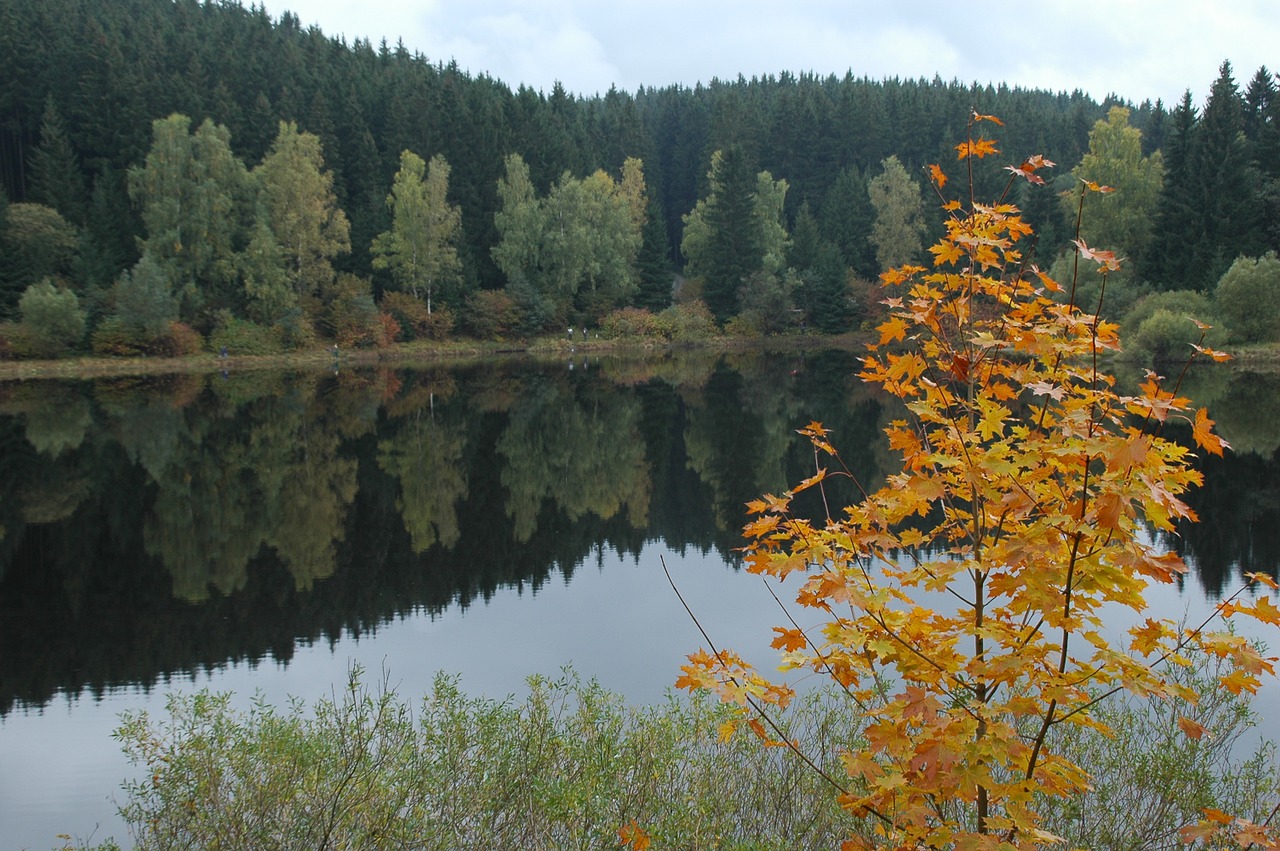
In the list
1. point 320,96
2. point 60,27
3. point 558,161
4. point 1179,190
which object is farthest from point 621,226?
point 60,27

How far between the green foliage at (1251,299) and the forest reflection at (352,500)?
7290mm

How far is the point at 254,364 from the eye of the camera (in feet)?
169

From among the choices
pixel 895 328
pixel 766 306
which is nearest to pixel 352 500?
pixel 895 328

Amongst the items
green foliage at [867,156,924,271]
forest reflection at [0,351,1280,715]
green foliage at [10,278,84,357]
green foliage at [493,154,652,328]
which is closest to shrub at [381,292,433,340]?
green foliage at [493,154,652,328]

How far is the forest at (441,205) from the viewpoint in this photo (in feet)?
161

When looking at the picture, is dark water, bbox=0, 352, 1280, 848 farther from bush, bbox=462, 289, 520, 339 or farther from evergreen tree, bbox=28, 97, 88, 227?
bush, bbox=462, 289, 520, 339

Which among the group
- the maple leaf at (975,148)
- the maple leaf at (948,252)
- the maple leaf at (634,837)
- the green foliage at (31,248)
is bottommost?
the maple leaf at (634,837)

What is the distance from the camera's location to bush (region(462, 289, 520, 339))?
2462 inches

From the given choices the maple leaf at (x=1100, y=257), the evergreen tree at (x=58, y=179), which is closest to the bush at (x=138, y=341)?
the evergreen tree at (x=58, y=179)

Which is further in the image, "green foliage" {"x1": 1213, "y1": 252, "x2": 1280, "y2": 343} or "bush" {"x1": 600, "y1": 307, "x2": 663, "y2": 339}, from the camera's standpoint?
"bush" {"x1": 600, "y1": 307, "x2": 663, "y2": 339}

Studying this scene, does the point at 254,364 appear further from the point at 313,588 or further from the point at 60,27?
the point at 313,588

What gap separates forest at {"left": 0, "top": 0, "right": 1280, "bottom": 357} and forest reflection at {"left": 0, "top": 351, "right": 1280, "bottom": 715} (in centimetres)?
1625

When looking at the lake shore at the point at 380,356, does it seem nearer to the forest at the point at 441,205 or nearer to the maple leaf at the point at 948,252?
the forest at the point at 441,205

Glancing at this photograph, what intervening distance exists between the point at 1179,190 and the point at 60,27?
70008mm
